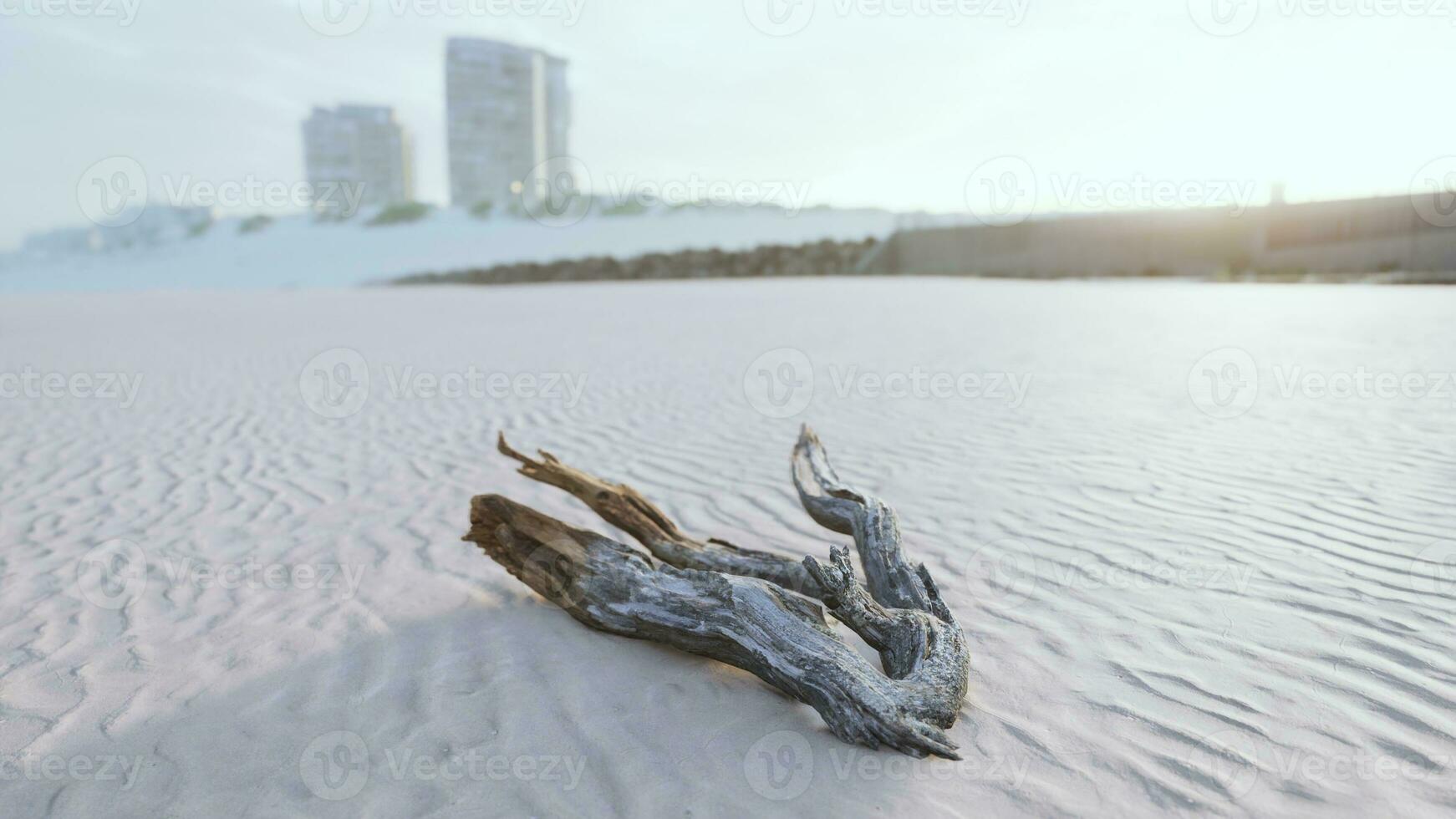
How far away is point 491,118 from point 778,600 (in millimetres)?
63545

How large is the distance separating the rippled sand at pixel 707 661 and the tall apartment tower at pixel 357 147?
6383 cm

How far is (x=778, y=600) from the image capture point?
267 cm

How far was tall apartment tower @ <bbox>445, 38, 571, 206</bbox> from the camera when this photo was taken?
5944cm

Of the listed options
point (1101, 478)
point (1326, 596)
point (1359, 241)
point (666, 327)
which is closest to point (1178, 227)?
point (1359, 241)

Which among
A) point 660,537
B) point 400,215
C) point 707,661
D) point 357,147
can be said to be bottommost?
point 707,661

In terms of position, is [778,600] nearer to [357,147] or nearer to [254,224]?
[254,224]

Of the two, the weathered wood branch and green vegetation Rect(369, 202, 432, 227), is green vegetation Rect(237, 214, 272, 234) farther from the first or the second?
the weathered wood branch

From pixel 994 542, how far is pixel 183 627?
11.1ft

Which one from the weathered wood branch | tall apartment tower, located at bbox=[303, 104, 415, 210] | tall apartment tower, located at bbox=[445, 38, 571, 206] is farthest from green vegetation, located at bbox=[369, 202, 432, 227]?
the weathered wood branch

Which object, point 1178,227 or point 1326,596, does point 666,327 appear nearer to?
point 1326,596

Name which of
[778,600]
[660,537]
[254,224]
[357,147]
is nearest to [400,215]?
[254,224]

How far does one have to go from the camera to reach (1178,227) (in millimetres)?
23484

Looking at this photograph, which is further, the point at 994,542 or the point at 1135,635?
the point at 994,542

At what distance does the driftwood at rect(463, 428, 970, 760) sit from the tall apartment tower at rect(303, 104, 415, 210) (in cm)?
6671
